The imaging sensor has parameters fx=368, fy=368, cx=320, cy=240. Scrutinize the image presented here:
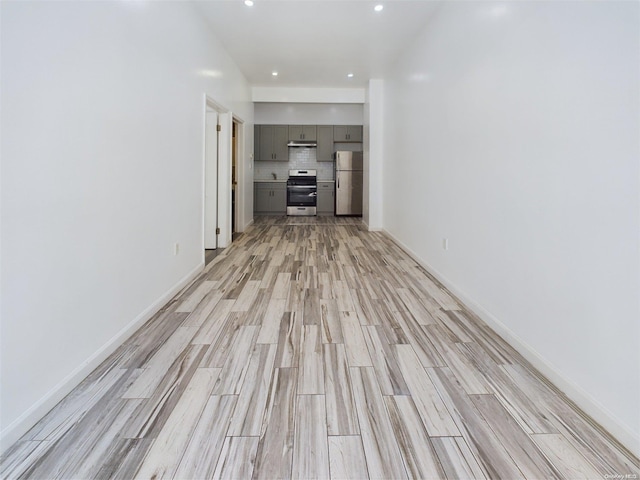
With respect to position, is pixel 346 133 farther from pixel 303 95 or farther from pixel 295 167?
pixel 303 95

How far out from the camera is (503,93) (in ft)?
7.54

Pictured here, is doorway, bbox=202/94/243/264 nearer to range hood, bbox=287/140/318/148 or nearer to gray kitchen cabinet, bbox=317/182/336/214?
range hood, bbox=287/140/318/148

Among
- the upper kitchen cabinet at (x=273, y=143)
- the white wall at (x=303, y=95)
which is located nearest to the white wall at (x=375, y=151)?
the white wall at (x=303, y=95)

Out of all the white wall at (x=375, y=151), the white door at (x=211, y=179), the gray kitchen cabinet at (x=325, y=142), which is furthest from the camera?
the gray kitchen cabinet at (x=325, y=142)

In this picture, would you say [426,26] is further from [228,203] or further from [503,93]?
[228,203]

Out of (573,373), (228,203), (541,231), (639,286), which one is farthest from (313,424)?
(228,203)

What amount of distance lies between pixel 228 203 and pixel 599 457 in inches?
181

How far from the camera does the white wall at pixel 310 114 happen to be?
911cm

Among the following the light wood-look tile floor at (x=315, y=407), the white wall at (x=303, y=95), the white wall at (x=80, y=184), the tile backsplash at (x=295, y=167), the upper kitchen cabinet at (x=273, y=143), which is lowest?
the light wood-look tile floor at (x=315, y=407)

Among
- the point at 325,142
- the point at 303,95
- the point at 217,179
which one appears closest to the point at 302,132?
the point at 325,142

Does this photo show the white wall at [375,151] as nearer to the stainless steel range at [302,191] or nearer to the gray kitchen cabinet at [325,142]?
the gray kitchen cabinet at [325,142]

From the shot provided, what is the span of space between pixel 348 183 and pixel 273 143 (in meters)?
2.12

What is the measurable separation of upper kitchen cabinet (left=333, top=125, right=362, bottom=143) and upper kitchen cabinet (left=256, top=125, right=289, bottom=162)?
1215mm

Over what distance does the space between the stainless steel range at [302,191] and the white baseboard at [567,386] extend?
6736mm
